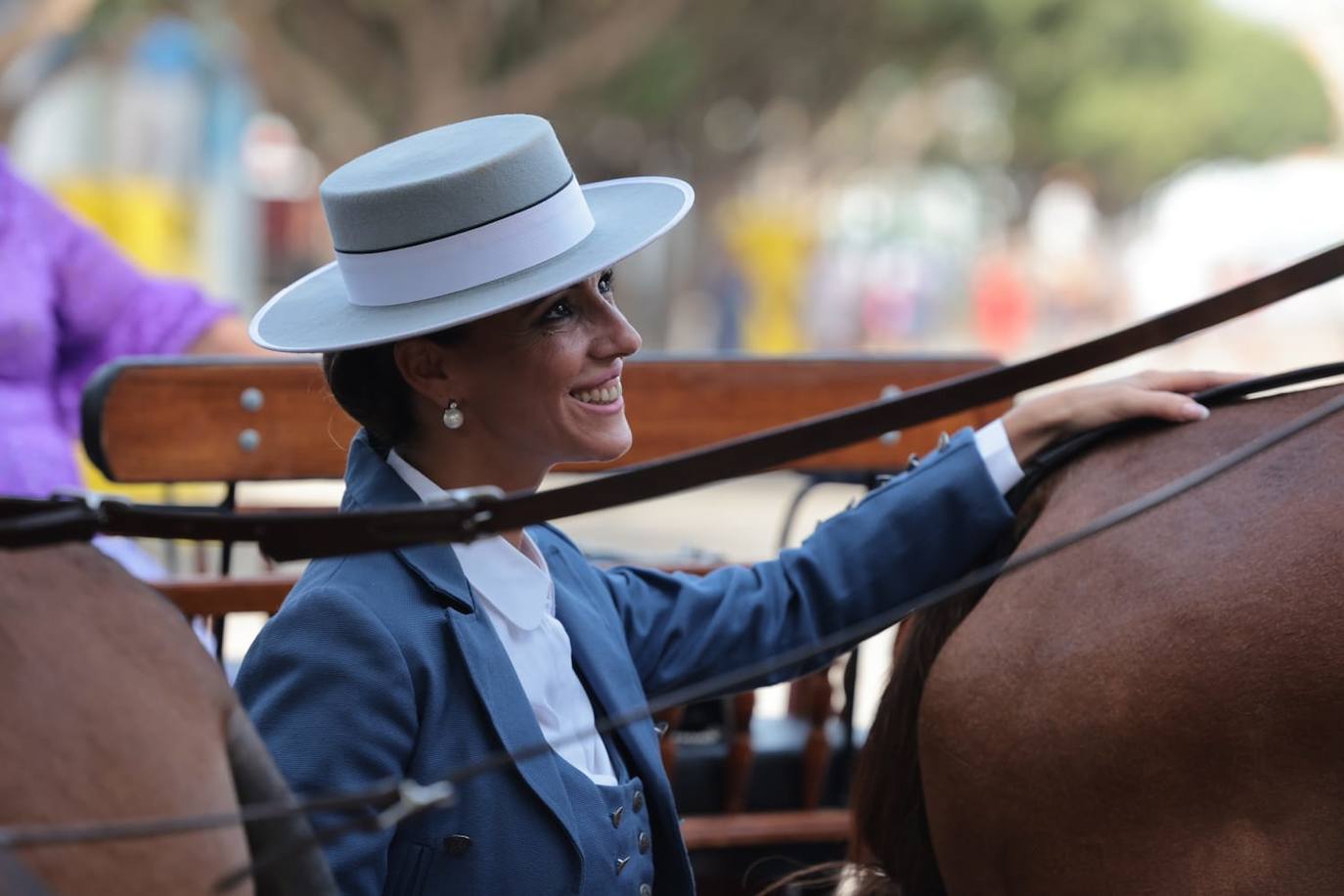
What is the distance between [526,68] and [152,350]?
10882 millimetres

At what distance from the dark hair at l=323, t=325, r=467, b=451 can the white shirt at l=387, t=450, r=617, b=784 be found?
4cm

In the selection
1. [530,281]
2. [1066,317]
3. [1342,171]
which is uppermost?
[530,281]

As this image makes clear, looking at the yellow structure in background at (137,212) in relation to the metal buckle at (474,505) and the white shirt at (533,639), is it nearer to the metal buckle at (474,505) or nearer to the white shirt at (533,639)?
the white shirt at (533,639)

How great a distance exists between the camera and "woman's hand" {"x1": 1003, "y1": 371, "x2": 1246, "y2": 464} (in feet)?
5.64

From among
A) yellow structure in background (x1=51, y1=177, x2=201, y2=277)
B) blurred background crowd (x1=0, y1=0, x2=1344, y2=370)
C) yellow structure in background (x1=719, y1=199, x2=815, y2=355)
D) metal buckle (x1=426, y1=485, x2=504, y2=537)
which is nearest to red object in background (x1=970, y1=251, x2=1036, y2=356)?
blurred background crowd (x1=0, y1=0, x2=1344, y2=370)

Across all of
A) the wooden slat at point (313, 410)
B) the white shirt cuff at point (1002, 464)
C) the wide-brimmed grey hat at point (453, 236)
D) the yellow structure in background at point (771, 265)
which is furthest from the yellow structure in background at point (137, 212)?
the white shirt cuff at point (1002, 464)

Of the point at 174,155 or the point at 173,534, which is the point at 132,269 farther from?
the point at 174,155

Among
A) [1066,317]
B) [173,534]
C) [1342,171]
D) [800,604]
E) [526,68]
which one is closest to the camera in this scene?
[173,534]

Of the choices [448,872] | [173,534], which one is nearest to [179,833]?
[173,534]

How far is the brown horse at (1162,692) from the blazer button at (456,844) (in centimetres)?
48

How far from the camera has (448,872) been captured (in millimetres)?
1542

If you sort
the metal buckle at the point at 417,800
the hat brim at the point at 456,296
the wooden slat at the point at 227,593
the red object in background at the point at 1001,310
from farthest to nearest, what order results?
the red object in background at the point at 1001,310
the wooden slat at the point at 227,593
the hat brim at the point at 456,296
the metal buckle at the point at 417,800

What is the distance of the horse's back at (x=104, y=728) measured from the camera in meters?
1.14

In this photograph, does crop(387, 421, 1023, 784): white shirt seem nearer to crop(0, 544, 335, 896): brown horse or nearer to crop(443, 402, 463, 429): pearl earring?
crop(443, 402, 463, 429): pearl earring
